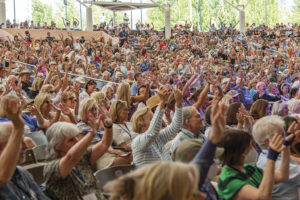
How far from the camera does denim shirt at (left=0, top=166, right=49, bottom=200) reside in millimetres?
2596

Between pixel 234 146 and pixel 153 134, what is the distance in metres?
0.94

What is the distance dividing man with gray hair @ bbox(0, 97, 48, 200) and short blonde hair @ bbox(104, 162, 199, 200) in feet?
2.76

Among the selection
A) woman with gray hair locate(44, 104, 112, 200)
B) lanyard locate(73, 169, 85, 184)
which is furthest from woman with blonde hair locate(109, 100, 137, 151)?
lanyard locate(73, 169, 85, 184)

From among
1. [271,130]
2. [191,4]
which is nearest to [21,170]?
[271,130]

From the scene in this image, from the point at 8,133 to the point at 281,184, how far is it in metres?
1.98

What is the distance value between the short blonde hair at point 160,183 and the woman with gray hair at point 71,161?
1.25 metres

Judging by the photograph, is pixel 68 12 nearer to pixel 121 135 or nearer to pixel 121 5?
pixel 121 5

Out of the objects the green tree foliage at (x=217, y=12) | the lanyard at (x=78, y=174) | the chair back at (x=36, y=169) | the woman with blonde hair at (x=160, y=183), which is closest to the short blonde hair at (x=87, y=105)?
the chair back at (x=36, y=169)

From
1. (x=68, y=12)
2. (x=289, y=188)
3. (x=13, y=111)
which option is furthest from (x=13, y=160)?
(x=68, y=12)

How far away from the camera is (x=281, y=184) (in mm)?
3238

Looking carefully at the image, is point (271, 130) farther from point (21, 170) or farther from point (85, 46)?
point (85, 46)

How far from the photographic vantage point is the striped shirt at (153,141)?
12.5ft

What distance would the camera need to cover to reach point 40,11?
4322cm

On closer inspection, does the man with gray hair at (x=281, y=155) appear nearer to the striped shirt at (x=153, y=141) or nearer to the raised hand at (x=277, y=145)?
the raised hand at (x=277, y=145)
